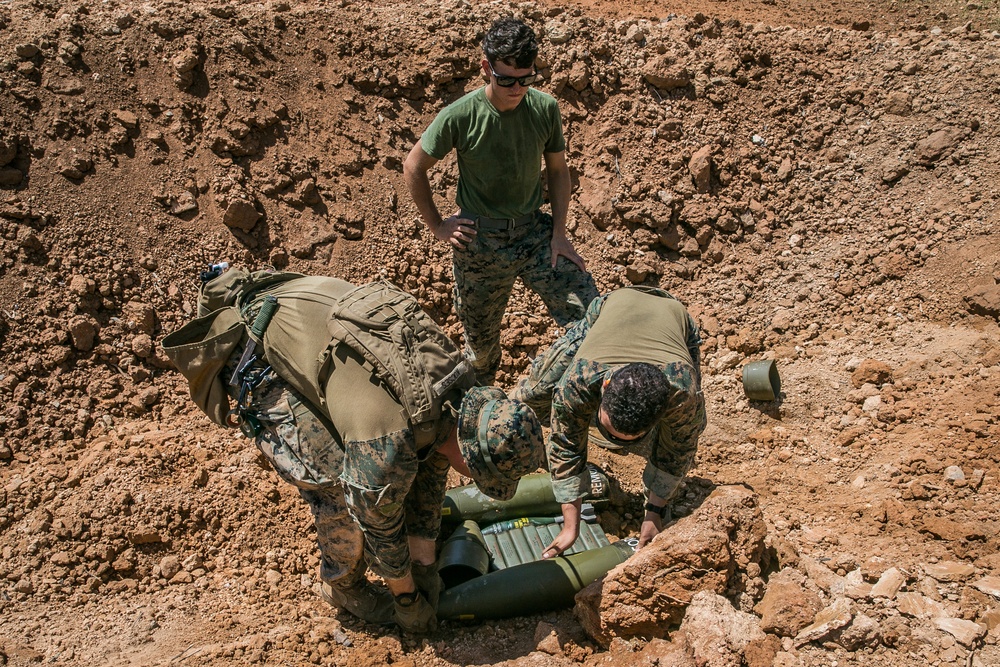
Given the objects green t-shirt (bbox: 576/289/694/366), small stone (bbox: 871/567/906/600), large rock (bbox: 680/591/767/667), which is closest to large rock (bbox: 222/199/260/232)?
green t-shirt (bbox: 576/289/694/366)

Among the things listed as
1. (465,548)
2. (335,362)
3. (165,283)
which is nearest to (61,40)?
(165,283)

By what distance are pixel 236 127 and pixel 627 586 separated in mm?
4396

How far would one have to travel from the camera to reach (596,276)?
Answer: 6.26 metres

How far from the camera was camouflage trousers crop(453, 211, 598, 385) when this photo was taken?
15.1ft

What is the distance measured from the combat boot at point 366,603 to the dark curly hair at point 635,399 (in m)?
1.67

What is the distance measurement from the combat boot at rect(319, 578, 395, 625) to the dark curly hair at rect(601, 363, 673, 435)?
1671 millimetres

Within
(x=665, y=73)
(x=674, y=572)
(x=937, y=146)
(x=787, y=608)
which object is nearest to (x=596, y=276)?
(x=665, y=73)

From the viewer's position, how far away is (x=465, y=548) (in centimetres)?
426

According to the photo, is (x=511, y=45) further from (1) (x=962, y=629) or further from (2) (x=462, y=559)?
(1) (x=962, y=629)

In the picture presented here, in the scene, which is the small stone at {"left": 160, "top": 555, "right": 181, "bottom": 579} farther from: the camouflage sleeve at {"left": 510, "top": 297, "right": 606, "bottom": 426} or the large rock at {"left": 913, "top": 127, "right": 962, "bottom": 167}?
the large rock at {"left": 913, "top": 127, "right": 962, "bottom": 167}

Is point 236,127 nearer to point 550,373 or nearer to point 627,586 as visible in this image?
point 550,373

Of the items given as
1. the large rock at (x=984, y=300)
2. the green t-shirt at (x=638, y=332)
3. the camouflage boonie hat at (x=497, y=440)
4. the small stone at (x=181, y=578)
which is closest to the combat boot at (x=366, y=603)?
the small stone at (x=181, y=578)

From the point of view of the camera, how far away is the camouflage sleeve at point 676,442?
3.47 metres

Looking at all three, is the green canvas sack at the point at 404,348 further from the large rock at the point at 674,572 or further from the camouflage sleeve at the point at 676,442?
the large rock at the point at 674,572
